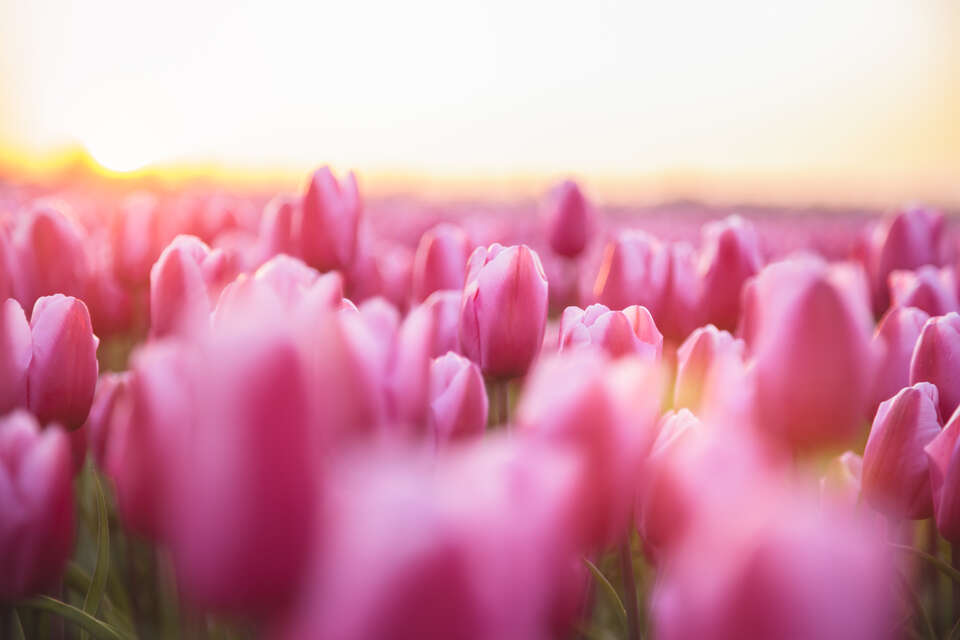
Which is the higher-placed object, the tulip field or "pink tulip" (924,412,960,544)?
the tulip field

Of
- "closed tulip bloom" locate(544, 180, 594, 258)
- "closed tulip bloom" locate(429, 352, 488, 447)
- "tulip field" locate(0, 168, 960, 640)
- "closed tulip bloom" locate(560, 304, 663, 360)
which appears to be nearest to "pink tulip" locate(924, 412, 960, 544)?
"tulip field" locate(0, 168, 960, 640)

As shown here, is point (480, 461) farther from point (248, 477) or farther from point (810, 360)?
point (810, 360)

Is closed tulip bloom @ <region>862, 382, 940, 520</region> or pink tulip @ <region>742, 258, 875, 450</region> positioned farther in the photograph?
closed tulip bloom @ <region>862, 382, 940, 520</region>

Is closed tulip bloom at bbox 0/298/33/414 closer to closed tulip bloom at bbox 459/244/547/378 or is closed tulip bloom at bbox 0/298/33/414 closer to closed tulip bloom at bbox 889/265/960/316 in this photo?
closed tulip bloom at bbox 459/244/547/378

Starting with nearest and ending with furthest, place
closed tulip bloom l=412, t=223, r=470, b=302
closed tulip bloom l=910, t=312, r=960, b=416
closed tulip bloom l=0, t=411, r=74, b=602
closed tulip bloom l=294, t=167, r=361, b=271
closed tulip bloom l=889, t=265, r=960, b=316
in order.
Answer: closed tulip bloom l=0, t=411, r=74, b=602, closed tulip bloom l=910, t=312, r=960, b=416, closed tulip bloom l=889, t=265, r=960, b=316, closed tulip bloom l=412, t=223, r=470, b=302, closed tulip bloom l=294, t=167, r=361, b=271

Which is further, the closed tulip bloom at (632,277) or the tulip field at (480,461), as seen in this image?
the closed tulip bloom at (632,277)

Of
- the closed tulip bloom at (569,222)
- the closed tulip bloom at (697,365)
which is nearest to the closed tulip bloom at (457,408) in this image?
the closed tulip bloom at (697,365)

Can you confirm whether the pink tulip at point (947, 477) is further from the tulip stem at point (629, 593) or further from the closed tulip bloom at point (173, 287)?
the closed tulip bloom at point (173, 287)

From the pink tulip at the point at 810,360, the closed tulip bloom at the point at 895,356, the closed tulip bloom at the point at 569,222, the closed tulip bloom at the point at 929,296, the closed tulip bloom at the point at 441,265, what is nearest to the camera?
the pink tulip at the point at 810,360
